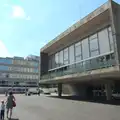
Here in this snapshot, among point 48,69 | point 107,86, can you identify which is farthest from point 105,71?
point 48,69

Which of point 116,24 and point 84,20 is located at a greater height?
point 84,20

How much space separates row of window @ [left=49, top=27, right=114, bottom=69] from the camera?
19984 mm

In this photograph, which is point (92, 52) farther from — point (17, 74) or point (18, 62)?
point (18, 62)

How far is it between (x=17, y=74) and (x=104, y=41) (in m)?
65.1

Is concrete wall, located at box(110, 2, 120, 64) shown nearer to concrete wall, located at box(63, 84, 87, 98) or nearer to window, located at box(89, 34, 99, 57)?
window, located at box(89, 34, 99, 57)

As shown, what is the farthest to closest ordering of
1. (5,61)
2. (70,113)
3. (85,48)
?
(5,61)
(85,48)
(70,113)

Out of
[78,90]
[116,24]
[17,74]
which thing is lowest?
[78,90]

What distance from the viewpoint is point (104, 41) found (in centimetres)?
A: 2041

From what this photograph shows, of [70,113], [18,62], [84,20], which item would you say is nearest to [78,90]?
[84,20]

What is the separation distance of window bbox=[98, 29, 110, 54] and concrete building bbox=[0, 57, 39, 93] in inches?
2435

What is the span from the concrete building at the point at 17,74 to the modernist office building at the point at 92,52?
47220 millimetres

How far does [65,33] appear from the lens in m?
25.8

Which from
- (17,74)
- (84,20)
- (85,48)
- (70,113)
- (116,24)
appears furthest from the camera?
(17,74)

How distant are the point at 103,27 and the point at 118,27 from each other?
3.97m
